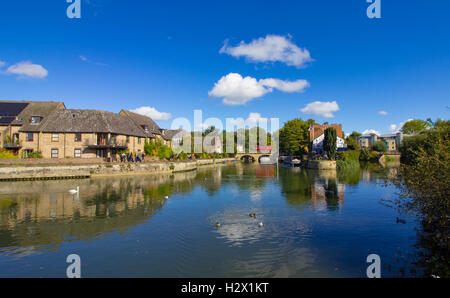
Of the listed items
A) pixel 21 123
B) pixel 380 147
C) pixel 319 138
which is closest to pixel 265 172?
pixel 319 138

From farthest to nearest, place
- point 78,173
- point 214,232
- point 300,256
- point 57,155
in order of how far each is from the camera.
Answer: point 57,155 → point 78,173 → point 214,232 → point 300,256

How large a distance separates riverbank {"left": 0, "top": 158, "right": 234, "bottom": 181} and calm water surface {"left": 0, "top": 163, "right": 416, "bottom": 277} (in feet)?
43.9

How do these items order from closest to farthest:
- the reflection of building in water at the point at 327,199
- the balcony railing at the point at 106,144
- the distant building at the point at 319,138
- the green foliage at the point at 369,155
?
1. the reflection of building in water at the point at 327,199
2. the balcony railing at the point at 106,144
3. the distant building at the point at 319,138
4. the green foliage at the point at 369,155

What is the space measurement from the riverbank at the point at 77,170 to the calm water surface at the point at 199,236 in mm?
13369

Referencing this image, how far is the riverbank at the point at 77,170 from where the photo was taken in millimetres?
37531

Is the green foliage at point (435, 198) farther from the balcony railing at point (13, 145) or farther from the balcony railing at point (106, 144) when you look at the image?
the balcony railing at point (13, 145)

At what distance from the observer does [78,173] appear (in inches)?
1606

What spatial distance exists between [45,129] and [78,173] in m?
13.5

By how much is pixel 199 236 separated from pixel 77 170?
3382 cm

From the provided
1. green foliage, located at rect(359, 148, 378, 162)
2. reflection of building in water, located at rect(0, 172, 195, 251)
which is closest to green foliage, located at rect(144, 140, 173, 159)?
reflection of building in water, located at rect(0, 172, 195, 251)

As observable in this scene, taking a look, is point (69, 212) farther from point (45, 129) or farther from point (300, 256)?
point (45, 129)

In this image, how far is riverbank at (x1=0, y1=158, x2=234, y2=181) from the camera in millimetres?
37531

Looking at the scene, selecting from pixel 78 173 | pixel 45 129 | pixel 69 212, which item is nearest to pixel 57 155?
pixel 45 129

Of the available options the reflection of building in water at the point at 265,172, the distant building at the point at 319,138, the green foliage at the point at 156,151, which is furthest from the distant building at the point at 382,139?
the green foliage at the point at 156,151
